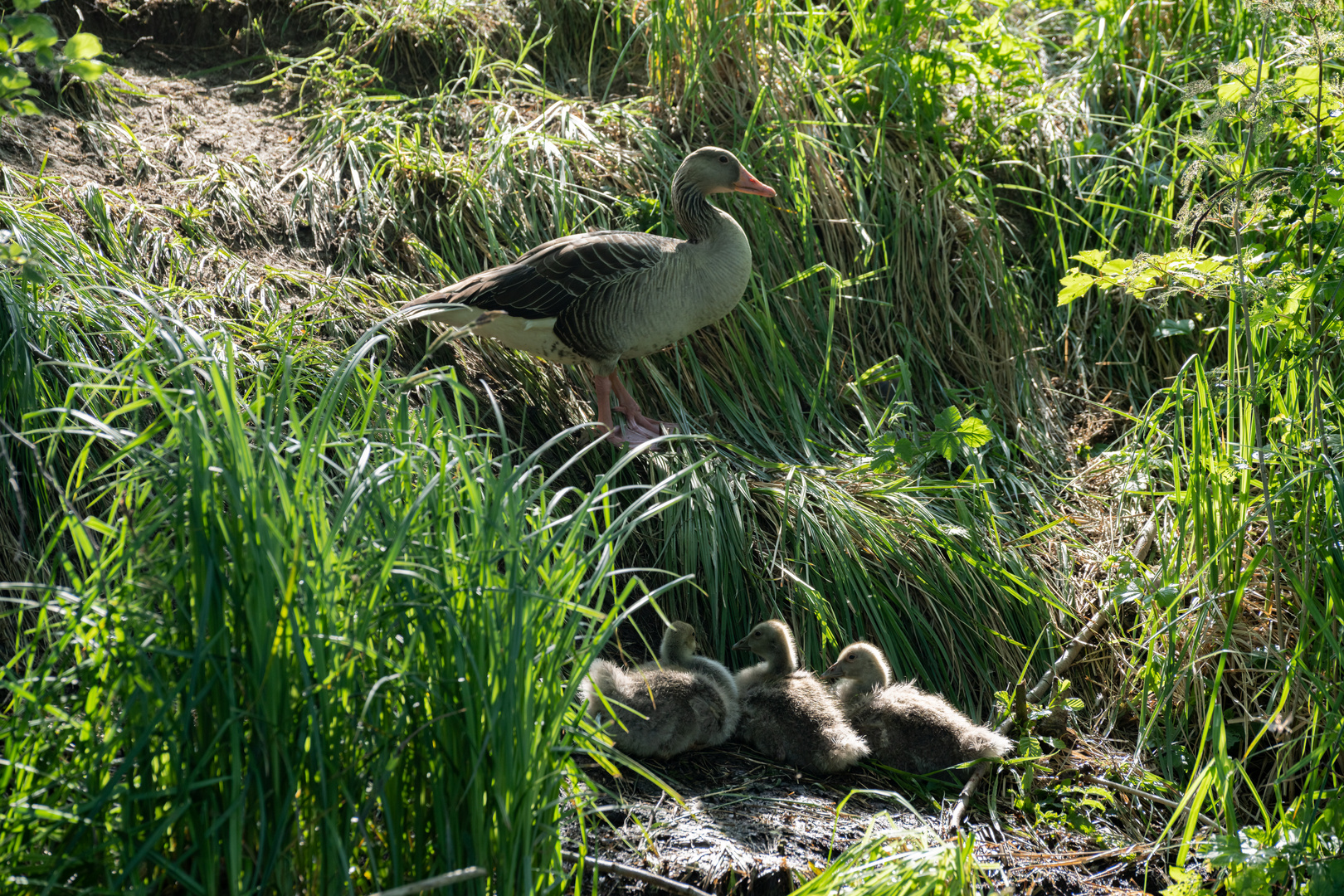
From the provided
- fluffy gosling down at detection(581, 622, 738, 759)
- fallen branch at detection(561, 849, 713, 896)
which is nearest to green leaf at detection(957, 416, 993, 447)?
fluffy gosling down at detection(581, 622, 738, 759)

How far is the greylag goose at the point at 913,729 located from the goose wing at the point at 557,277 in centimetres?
176

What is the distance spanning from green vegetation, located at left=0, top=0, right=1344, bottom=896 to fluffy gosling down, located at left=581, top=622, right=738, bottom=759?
15.9 inches

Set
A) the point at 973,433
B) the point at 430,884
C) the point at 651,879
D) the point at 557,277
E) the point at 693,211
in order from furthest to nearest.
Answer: the point at 693,211 < the point at 557,277 < the point at 973,433 < the point at 651,879 < the point at 430,884

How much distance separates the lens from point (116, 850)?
1.94 metres

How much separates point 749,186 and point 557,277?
99 cm

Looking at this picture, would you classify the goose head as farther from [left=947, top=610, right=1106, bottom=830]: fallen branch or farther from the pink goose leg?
[left=947, top=610, right=1106, bottom=830]: fallen branch

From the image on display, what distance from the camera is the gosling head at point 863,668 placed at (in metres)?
3.47

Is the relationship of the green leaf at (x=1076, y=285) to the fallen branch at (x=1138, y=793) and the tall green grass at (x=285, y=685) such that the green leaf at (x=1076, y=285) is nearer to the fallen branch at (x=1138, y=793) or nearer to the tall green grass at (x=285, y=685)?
the fallen branch at (x=1138, y=793)

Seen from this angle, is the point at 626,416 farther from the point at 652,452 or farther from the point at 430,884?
the point at 430,884

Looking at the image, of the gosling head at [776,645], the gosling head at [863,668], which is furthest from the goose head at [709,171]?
the gosling head at [863,668]

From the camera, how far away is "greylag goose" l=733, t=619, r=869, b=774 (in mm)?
3248

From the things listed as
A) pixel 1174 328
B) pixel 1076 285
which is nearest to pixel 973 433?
pixel 1076 285

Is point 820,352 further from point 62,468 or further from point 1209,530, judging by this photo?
point 62,468

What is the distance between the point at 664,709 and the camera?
3133mm
